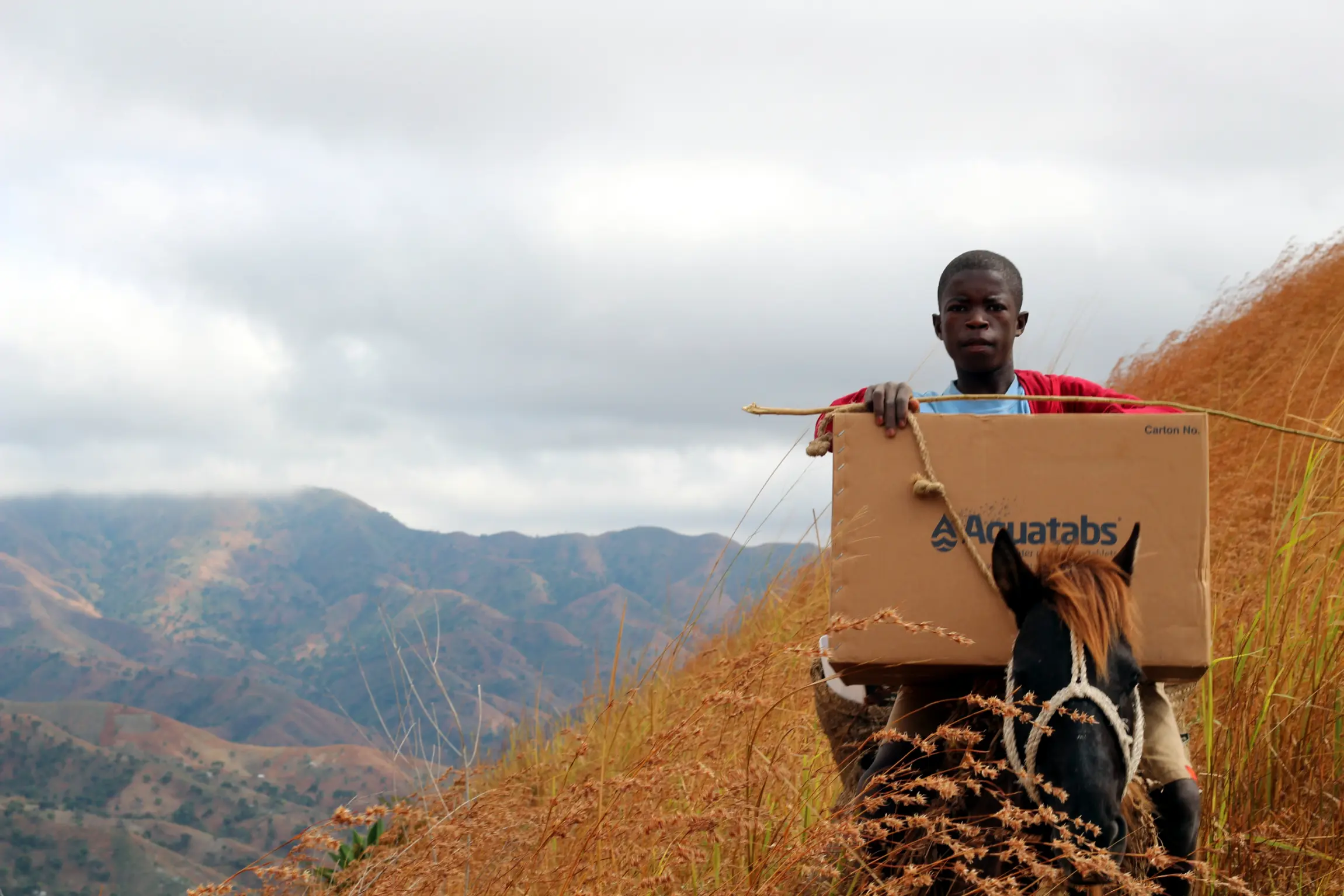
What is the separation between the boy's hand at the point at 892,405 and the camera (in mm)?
2459

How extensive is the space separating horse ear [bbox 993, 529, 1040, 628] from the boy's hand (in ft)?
1.16

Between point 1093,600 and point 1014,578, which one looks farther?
point 1014,578

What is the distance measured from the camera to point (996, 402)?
3334 mm

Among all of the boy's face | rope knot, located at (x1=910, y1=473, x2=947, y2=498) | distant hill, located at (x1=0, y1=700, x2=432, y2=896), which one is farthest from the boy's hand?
distant hill, located at (x1=0, y1=700, x2=432, y2=896)

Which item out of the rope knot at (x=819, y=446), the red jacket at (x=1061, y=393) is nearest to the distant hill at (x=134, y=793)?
the red jacket at (x=1061, y=393)

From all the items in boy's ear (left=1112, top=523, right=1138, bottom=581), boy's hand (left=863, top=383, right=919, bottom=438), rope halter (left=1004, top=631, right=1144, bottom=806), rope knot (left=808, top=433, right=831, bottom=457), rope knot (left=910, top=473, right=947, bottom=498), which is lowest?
rope halter (left=1004, top=631, right=1144, bottom=806)

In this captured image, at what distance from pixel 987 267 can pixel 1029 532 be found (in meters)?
1.15

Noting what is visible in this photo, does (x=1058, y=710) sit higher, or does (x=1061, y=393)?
(x=1061, y=393)

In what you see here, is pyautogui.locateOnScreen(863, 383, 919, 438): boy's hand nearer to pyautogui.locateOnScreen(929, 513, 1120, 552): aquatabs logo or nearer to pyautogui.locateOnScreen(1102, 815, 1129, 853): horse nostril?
pyautogui.locateOnScreen(929, 513, 1120, 552): aquatabs logo

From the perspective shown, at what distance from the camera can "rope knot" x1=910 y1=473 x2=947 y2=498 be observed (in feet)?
7.96

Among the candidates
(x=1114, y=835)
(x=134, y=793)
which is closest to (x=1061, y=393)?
(x=1114, y=835)

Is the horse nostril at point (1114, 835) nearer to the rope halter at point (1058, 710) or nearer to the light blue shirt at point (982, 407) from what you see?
the rope halter at point (1058, 710)

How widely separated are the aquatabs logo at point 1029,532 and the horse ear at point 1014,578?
12 cm

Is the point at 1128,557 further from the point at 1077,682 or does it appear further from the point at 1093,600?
the point at 1077,682
